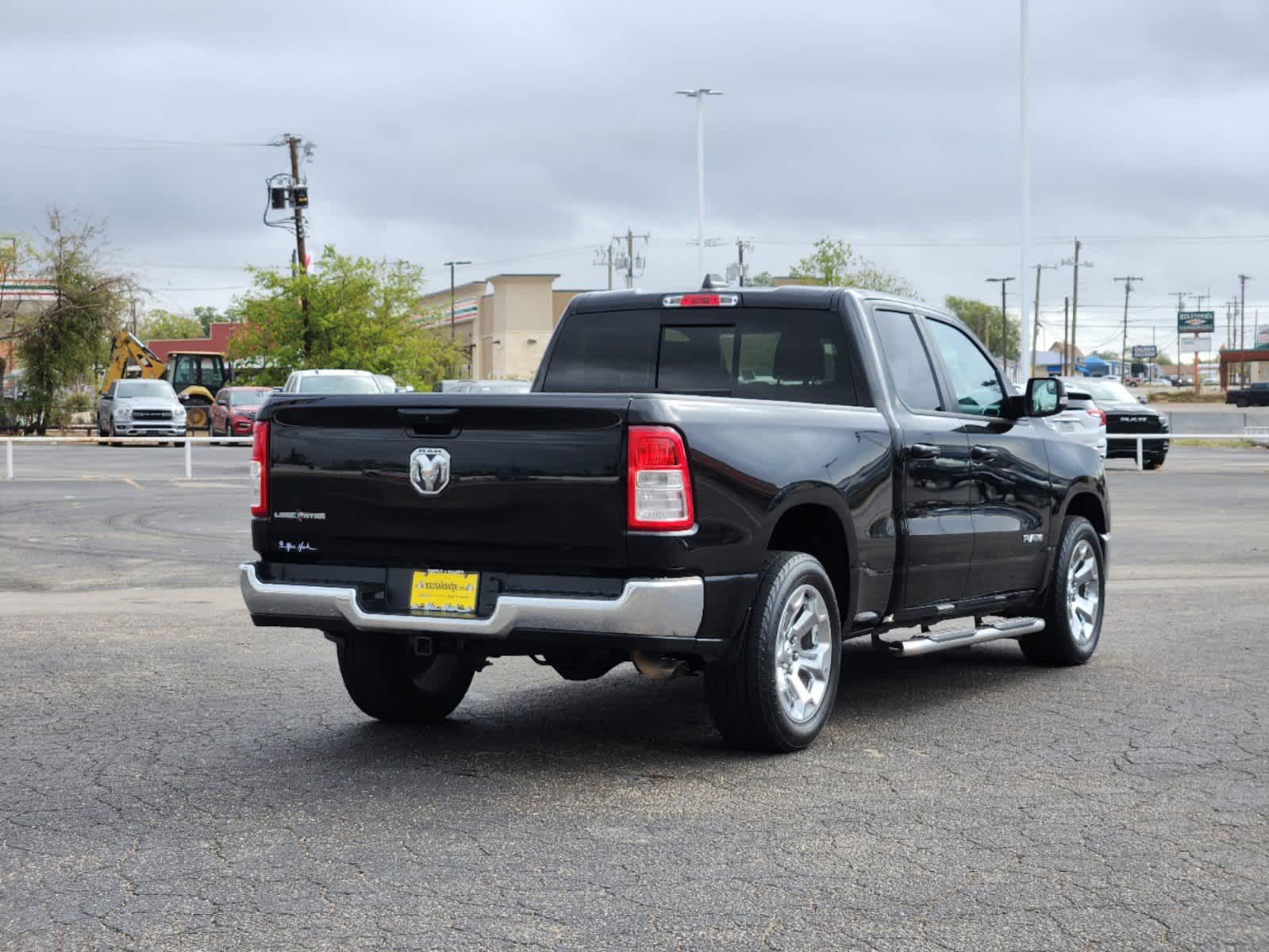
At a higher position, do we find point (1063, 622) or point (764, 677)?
point (764, 677)

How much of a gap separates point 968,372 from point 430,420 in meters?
3.61

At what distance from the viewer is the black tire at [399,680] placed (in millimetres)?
7312

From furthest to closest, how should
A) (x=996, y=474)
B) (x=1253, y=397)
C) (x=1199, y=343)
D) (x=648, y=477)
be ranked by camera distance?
(x=1199, y=343) → (x=1253, y=397) → (x=996, y=474) → (x=648, y=477)

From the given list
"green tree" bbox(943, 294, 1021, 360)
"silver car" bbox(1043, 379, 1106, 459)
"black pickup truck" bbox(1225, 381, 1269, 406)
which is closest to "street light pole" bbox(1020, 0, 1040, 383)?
"silver car" bbox(1043, 379, 1106, 459)

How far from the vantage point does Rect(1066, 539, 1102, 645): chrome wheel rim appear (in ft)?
30.6

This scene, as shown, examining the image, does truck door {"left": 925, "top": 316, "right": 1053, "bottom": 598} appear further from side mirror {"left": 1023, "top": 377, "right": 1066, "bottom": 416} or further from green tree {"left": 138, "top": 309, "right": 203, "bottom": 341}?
green tree {"left": 138, "top": 309, "right": 203, "bottom": 341}

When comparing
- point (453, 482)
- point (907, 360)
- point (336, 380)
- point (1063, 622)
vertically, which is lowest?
point (1063, 622)

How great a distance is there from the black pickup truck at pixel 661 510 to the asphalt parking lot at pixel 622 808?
45 centimetres

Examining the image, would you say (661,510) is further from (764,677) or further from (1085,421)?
(1085,421)

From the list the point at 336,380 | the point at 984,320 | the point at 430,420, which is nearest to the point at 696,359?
the point at 430,420

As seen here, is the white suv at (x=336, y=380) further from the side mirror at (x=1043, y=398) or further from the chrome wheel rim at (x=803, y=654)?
the chrome wheel rim at (x=803, y=654)

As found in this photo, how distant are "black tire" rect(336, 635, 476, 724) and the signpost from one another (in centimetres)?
16738

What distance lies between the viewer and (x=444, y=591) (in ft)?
21.0

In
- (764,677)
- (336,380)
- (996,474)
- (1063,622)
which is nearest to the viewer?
(764,677)
